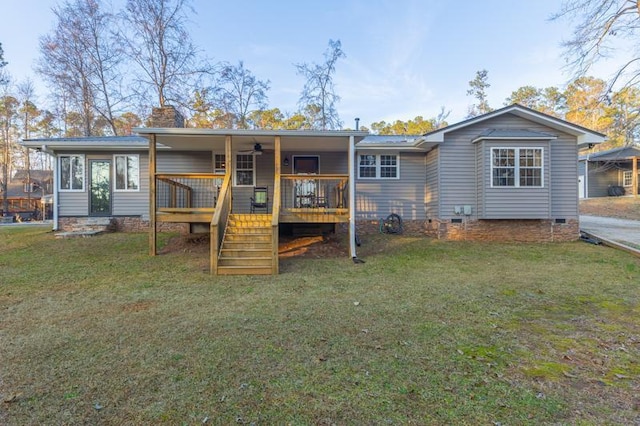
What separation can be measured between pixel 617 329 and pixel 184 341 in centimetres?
488

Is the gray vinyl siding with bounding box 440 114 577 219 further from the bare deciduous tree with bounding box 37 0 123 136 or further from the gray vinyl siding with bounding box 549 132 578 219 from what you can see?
the bare deciduous tree with bounding box 37 0 123 136

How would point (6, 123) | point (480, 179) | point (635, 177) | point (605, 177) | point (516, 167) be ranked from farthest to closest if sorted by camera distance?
point (6, 123) → point (605, 177) → point (635, 177) → point (480, 179) → point (516, 167)

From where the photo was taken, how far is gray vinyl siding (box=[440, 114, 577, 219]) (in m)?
9.67

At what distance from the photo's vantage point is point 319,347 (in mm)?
3256

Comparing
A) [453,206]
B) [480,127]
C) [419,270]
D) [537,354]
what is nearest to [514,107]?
[480,127]

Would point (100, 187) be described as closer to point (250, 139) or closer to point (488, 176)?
point (250, 139)

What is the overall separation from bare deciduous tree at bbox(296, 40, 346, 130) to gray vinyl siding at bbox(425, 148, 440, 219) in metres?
12.2

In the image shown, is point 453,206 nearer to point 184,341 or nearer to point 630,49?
point 184,341

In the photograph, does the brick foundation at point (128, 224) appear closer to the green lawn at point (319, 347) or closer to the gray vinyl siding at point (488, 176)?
the green lawn at point (319, 347)

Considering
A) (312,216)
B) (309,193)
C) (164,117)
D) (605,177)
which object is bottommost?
(312,216)

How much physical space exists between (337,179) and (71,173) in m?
9.37

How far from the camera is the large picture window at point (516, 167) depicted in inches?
378

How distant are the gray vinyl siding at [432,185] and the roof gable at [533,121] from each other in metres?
0.56

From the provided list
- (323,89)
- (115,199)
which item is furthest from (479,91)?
(115,199)
